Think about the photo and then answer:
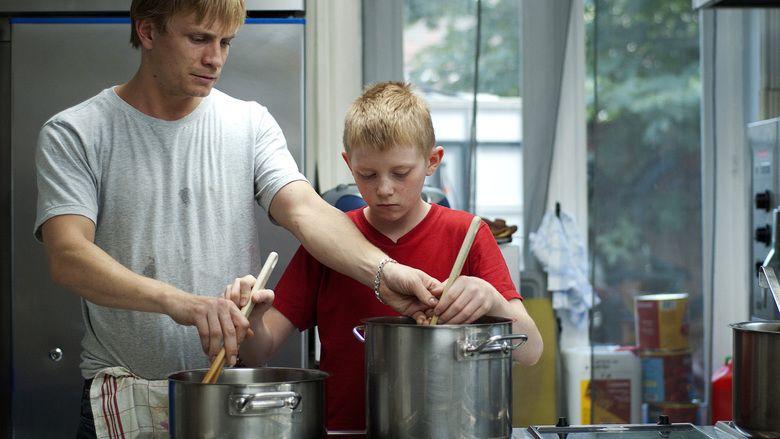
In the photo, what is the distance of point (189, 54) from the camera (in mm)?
1386

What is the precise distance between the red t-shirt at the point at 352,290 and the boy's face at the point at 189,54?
12.1 inches

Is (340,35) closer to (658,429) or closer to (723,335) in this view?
(723,335)

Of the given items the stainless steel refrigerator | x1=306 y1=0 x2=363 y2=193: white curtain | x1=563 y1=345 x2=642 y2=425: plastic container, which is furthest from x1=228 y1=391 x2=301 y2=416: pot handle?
x1=563 y1=345 x2=642 y2=425: plastic container

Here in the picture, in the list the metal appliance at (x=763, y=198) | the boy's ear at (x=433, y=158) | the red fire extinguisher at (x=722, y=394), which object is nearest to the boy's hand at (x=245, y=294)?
the boy's ear at (x=433, y=158)

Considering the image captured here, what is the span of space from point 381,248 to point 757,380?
22.3 inches

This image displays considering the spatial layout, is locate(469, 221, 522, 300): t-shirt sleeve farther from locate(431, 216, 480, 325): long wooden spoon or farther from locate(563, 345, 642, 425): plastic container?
locate(563, 345, 642, 425): plastic container

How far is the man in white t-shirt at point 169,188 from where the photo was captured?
1351mm

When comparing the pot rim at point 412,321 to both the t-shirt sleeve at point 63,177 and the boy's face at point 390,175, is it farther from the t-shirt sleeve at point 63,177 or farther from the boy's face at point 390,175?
the t-shirt sleeve at point 63,177

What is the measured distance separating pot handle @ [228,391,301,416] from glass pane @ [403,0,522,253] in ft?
7.90

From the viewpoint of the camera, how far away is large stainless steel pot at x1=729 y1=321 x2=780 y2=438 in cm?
109

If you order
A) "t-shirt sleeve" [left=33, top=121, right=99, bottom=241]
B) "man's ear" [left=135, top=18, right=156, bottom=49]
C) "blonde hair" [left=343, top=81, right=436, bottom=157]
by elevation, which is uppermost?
"man's ear" [left=135, top=18, right=156, bottom=49]

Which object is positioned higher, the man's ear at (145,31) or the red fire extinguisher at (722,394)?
the man's ear at (145,31)

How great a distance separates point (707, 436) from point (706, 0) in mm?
1089

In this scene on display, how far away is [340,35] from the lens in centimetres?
312
